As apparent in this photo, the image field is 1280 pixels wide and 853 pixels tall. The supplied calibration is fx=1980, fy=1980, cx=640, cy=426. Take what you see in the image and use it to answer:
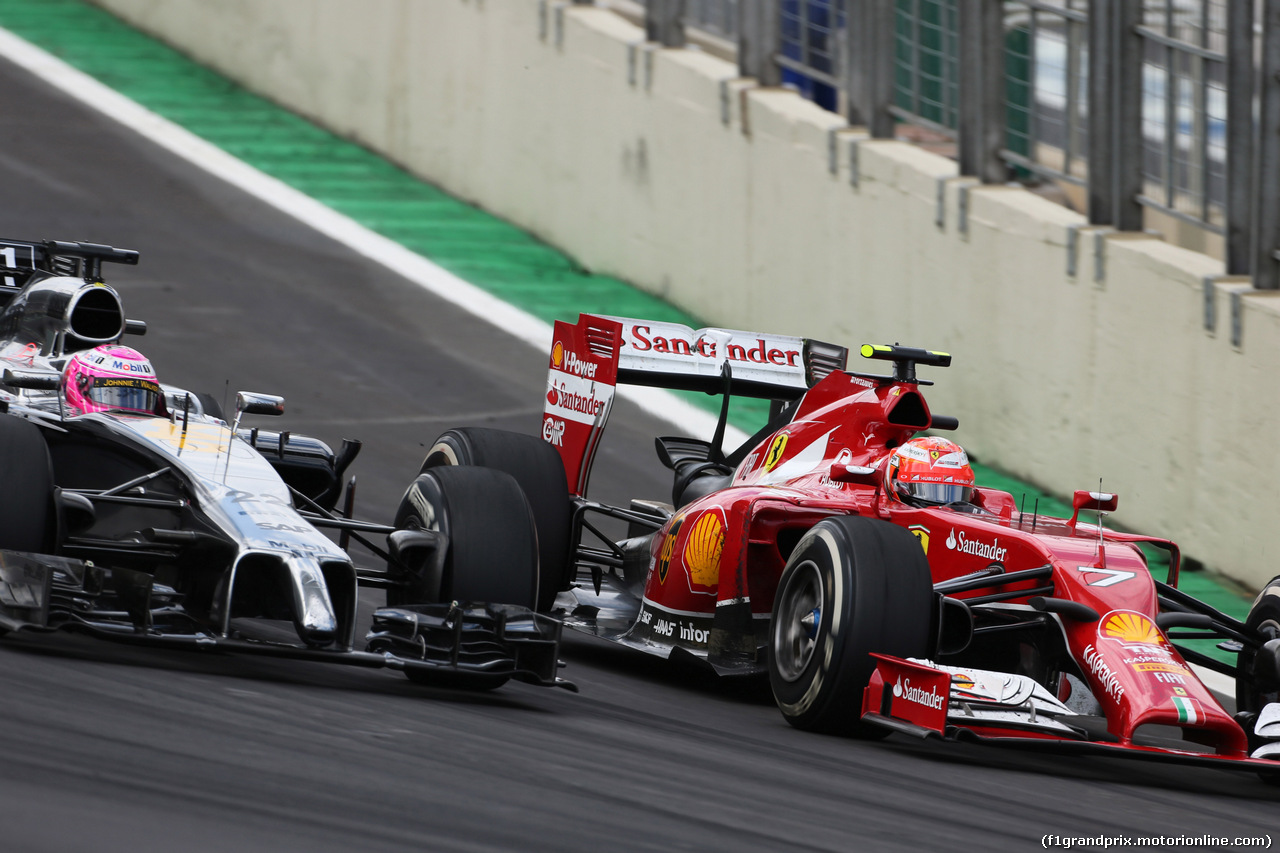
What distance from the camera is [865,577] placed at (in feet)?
24.8

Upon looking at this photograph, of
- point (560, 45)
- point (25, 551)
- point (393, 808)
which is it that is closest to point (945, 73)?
point (560, 45)

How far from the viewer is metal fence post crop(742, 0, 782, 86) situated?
17.6m

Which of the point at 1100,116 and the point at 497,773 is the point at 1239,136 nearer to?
the point at 1100,116

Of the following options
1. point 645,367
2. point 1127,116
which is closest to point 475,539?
point 645,367

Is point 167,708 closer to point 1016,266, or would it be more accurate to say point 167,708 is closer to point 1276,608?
point 1276,608

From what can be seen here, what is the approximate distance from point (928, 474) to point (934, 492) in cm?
8

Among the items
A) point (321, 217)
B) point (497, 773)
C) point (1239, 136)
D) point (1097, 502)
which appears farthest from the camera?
point (321, 217)

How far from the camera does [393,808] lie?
220 inches

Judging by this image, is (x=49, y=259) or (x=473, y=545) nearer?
(x=473, y=545)

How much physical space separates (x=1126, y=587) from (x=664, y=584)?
2.44 meters

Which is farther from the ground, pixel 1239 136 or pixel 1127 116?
pixel 1127 116

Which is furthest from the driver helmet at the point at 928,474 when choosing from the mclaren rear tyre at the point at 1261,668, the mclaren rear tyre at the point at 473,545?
the mclaren rear tyre at the point at 473,545

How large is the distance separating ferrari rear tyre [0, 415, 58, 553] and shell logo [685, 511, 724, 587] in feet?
9.66

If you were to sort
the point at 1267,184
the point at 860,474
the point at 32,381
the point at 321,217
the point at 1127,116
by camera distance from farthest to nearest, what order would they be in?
the point at 321,217, the point at 1127,116, the point at 1267,184, the point at 32,381, the point at 860,474
